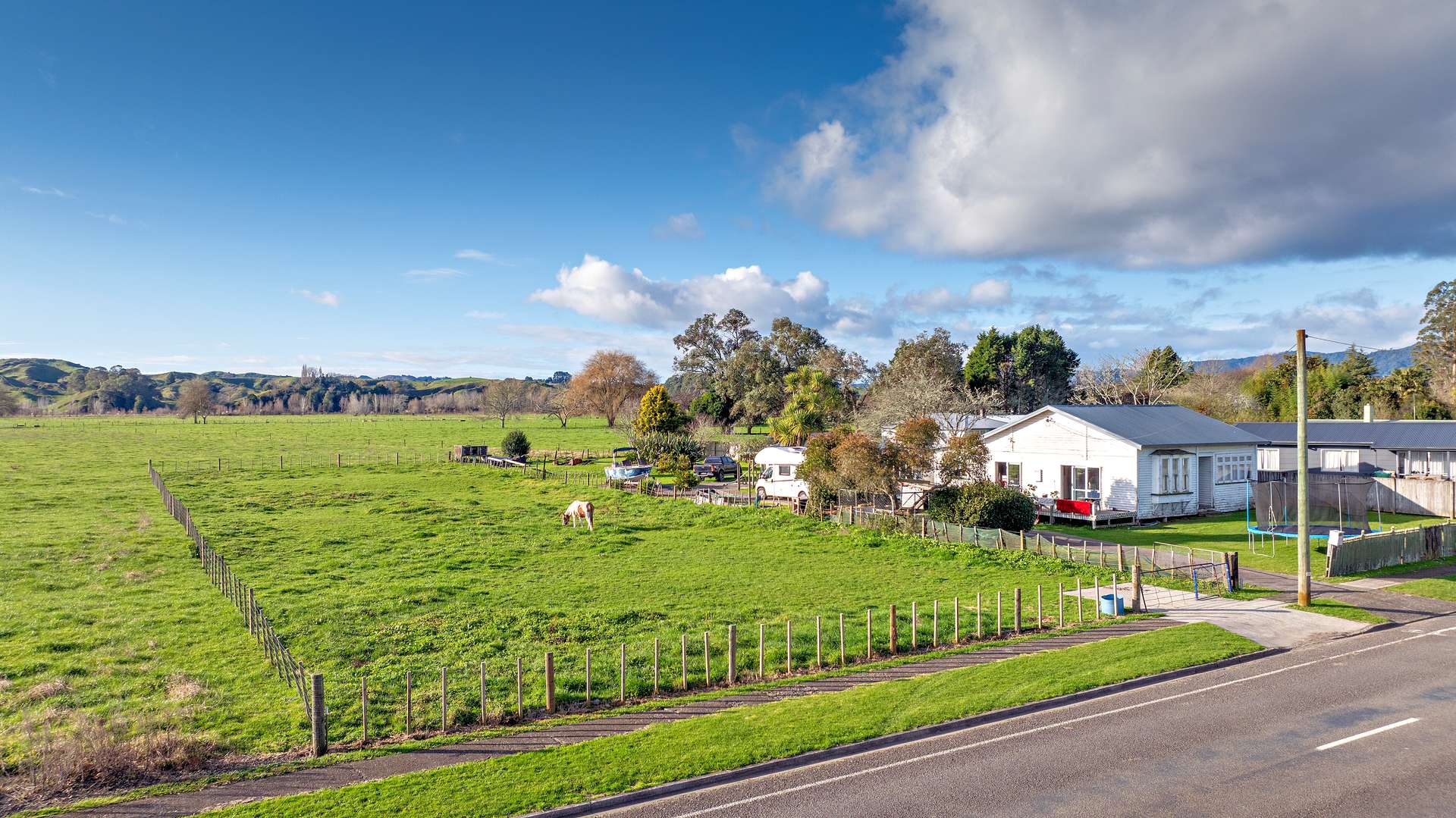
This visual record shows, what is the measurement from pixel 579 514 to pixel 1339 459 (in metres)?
50.2

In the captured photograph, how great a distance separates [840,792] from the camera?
12.2 meters

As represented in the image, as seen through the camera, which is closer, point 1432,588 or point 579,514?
point 1432,588

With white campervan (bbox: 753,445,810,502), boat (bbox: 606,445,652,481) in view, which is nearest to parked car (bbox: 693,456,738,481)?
boat (bbox: 606,445,652,481)

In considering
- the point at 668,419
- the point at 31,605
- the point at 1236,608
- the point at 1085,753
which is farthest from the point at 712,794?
the point at 668,419

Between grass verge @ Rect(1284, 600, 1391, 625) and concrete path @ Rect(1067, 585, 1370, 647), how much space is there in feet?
1.05

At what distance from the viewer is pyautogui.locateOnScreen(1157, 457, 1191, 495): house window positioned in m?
41.9

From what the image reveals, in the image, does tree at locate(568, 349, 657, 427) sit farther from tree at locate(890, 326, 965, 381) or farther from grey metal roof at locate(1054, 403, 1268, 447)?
grey metal roof at locate(1054, 403, 1268, 447)

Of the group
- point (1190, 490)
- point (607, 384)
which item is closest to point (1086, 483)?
point (1190, 490)

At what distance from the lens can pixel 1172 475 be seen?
140 ft

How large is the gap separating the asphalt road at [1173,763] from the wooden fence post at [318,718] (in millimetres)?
5866

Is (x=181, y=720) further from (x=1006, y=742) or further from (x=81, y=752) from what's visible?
(x=1006, y=742)

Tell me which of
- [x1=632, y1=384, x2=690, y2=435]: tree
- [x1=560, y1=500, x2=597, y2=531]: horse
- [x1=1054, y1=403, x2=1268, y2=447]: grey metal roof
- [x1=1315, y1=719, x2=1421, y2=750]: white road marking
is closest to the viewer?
[x1=1315, y1=719, x2=1421, y2=750]: white road marking

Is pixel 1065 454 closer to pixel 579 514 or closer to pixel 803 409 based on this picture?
pixel 579 514

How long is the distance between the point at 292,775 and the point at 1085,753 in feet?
43.2
